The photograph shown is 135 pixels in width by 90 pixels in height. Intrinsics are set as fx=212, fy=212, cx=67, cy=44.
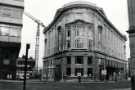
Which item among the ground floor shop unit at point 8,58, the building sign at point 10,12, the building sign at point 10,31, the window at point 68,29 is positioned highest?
the window at point 68,29

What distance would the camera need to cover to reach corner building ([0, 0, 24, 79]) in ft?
106

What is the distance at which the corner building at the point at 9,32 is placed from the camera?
1272 inches

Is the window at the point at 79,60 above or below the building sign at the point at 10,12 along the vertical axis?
below

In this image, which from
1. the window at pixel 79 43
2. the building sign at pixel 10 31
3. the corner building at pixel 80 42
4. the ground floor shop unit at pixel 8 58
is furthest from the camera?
the window at pixel 79 43

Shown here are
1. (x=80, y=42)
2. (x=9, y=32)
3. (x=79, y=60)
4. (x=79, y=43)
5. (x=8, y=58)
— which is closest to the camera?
(x=9, y=32)

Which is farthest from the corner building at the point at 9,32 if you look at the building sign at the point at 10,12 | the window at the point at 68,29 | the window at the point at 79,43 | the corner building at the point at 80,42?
the window at the point at 68,29

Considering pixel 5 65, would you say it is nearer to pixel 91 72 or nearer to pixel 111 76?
pixel 91 72

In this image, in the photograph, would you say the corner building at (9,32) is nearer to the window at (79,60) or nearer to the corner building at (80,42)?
the corner building at (80,42)

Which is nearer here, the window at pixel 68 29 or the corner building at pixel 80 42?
the corner building at pixel 80 42

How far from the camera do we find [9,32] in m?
32.6

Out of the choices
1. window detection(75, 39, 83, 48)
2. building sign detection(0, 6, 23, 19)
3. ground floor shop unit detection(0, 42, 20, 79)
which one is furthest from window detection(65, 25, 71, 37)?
ground floor shop unit detection(0, 42, 20, 79)

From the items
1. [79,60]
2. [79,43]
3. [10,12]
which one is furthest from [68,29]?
[10,12]

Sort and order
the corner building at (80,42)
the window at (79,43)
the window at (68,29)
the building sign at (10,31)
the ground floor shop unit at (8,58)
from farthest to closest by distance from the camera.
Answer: the window at (68,29), the window at (79,43), the corner building at (80,42), the ground floor shop unit at (8,58), the building sign at (10,31)

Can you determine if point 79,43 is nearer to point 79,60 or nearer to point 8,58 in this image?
point 79,60
